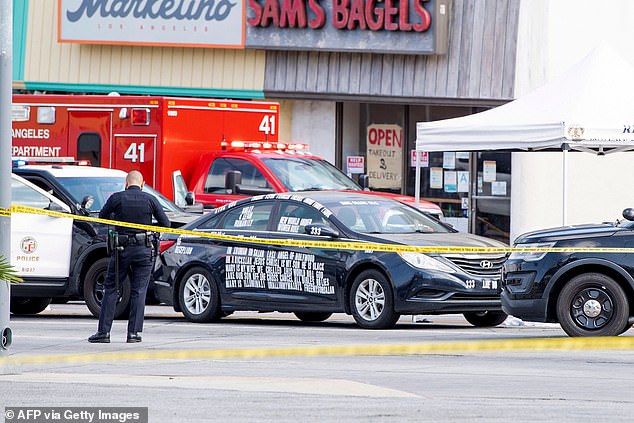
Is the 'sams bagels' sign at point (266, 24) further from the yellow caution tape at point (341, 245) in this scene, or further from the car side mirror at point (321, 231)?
the car side mirror at point (321, 231)

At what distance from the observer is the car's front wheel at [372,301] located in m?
14.7

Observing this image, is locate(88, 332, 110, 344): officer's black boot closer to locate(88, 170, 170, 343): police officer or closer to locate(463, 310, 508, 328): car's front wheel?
locate(88, 170, 170, 343): police officer

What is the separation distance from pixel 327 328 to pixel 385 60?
37.0ft

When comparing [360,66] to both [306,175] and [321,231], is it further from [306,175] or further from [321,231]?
[321,231]

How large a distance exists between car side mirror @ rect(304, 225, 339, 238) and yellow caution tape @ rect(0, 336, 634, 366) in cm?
235

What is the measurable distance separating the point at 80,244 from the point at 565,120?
5.91 meters

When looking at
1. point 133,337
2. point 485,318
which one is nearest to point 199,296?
point 133,337

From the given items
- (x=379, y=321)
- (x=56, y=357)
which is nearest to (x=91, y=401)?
(x=56, y=357)

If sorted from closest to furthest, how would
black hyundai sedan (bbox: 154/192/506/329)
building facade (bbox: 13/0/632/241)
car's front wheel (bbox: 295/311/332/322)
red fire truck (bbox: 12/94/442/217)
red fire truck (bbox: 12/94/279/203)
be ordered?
black hyundai sedan (bbox: 154/192/506/329) → car's front wheel (bbox: 295/311/332/322) → red fire truck (bbox: 12/94/442/217) → red fire truck (bbox: 12/94/279/203) → building facade (bbox: 13/0/632/241)

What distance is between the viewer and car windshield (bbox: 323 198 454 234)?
15.4 metres

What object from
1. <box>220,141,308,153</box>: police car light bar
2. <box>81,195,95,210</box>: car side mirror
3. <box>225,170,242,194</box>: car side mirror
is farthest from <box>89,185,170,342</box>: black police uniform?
<box>220,141,308,153</box>: police car light bar

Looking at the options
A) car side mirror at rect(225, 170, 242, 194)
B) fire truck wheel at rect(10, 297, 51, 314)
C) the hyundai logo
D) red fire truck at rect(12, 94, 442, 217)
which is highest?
red fire truck at rect(12, 94, 442, 217)

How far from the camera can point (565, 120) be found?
674 inches

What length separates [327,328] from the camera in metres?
15.5
